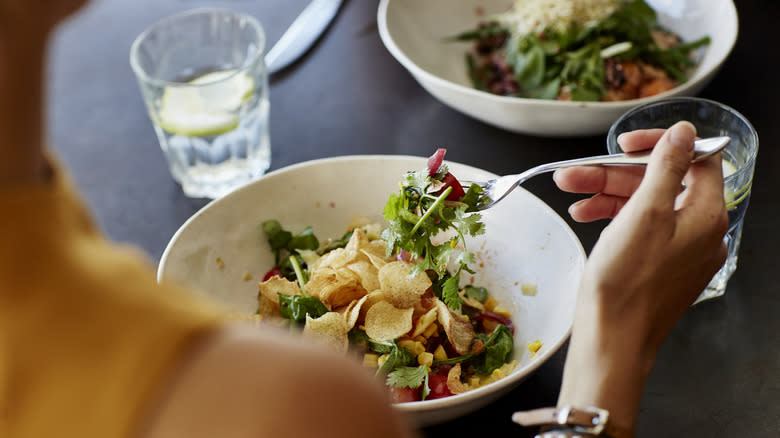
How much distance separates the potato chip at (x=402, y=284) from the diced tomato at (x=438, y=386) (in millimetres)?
113

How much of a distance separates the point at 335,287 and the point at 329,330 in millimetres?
93

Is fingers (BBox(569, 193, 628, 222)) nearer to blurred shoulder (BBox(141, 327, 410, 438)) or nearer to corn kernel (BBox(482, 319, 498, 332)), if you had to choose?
corn kernel (BBox(482, 319, 498, 332))

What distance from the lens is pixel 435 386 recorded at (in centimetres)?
96

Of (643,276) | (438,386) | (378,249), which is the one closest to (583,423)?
(643,276)

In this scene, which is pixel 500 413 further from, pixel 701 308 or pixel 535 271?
pixel 701 308

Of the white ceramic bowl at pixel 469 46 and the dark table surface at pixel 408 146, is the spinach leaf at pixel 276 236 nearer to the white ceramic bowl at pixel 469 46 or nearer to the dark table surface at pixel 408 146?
the dark table surface at pixel 408 146

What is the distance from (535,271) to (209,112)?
727 millimetres

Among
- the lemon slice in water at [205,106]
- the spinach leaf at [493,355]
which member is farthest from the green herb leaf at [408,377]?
the lemon slice in water at [205,106]

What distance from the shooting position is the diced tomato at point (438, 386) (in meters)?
0.95

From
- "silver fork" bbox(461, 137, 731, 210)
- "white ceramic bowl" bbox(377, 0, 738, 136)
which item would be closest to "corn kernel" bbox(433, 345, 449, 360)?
"silver fork" bbox(461, 137, 731, 210)

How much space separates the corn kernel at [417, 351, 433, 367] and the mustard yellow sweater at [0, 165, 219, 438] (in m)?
0.69

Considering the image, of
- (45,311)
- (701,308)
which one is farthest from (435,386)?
(45,311)

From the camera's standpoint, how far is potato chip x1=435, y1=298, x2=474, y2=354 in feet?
3.25

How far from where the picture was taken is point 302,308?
1.03 meters
